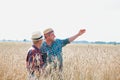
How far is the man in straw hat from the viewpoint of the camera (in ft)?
14.7

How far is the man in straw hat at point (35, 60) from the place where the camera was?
4.49 metres

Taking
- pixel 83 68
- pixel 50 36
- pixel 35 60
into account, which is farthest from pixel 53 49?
pixel 83 68

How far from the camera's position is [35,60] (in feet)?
14.8

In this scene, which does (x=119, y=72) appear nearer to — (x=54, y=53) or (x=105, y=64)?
(x=105, y=64)

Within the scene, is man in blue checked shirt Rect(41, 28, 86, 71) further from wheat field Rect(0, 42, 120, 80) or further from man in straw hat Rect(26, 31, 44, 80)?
man in straw hat Rect(26, 31, 44, 80)

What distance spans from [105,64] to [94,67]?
47 centimetres

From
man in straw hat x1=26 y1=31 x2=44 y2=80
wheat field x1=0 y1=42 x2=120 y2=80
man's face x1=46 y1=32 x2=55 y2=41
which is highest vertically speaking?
man's face x1=46 y1=32 x2=55 y2=41

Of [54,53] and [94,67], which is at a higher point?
[54,53]

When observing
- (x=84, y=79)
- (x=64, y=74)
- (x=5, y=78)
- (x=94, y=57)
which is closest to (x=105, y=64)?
(x=94, y=57)

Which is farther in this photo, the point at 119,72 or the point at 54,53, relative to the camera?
the point at 119,72

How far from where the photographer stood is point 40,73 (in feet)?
15.0

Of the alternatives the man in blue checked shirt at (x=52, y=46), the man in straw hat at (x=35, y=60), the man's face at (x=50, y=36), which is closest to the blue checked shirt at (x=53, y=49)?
the man in blue checked shirt at (x=52, y=46)

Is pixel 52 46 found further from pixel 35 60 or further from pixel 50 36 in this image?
pixel 35 60

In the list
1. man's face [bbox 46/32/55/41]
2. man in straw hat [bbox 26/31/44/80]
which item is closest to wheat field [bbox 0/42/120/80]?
man in straw hat [bbox 26/31/44/80]
